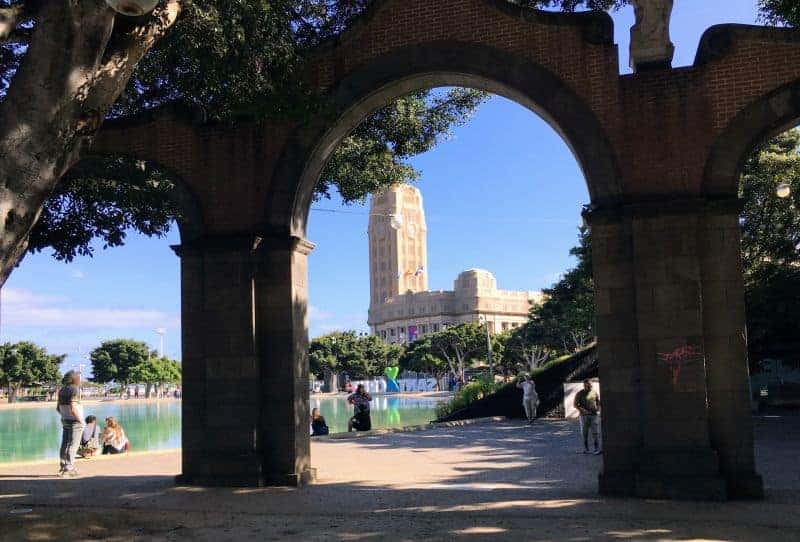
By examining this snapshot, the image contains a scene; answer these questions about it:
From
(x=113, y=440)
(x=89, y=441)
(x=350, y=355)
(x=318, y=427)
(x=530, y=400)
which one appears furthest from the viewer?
(x=350, y=355)

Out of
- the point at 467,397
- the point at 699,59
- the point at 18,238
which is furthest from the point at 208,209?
the point at 467,397

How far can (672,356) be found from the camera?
900 centimetres

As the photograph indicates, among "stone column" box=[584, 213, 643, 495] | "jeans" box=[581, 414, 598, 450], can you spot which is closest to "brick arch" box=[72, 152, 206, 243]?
"stone column" box=[584, 213, 643, 495]

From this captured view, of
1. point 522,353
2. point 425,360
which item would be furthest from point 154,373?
point 522,353

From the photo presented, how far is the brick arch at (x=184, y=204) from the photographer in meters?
10.7

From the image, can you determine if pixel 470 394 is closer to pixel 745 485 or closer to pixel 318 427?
pixel 318 427

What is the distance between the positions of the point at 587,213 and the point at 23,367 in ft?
244

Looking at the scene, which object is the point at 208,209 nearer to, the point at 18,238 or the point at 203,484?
the point at 203,484

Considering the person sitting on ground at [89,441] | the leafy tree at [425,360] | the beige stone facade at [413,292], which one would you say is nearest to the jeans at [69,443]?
the person sitting on ground at [89,441]

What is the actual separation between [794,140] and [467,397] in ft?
41.5

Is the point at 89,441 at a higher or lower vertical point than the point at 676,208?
lower

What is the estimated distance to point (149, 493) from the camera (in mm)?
9617

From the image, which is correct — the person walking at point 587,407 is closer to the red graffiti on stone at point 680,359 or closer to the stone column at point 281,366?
the red graffiti on stone at point 680,359

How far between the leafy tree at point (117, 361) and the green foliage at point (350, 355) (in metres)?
19.2
